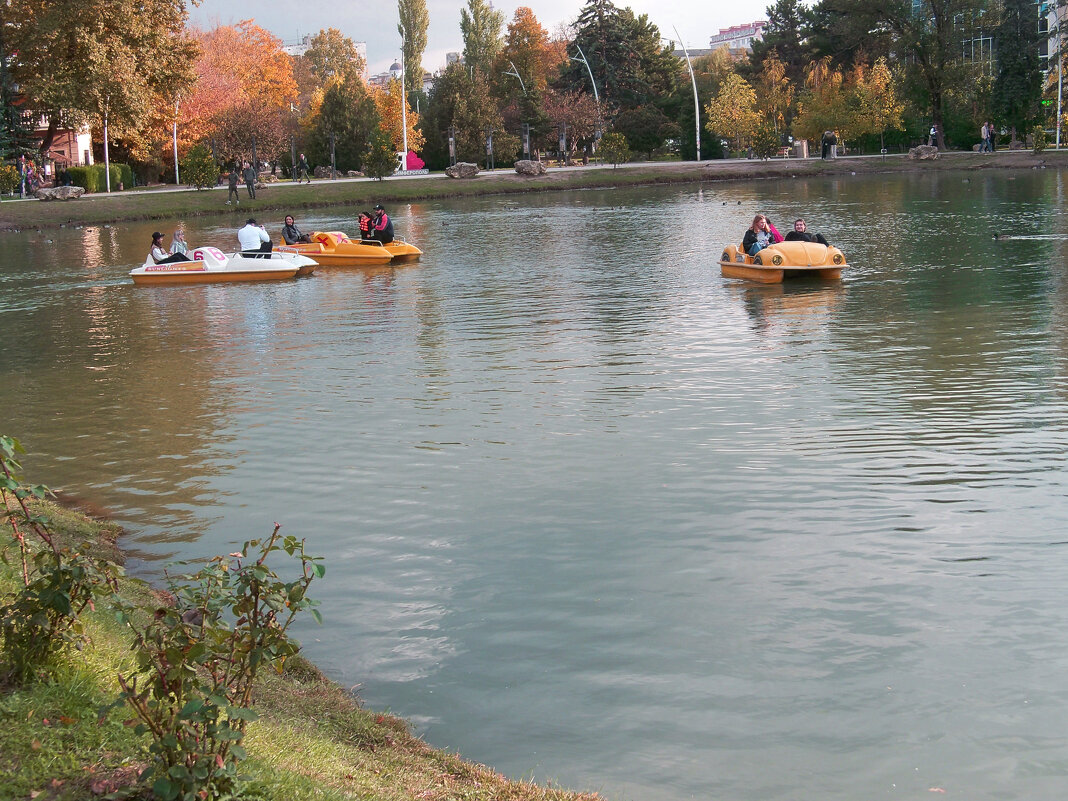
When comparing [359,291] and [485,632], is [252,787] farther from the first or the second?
[359,291]

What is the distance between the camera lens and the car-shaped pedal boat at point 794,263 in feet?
69.3

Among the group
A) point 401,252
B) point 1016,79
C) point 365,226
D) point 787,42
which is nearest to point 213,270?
point 365,226

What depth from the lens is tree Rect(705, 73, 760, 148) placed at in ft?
234

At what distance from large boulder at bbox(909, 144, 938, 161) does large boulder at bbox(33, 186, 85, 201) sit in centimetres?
4575

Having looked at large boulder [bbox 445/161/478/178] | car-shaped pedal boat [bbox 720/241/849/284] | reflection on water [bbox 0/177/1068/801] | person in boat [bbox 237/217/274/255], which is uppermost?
large boulder [bbox 445/161/478/178]

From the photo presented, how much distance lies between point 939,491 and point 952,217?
25.2 m

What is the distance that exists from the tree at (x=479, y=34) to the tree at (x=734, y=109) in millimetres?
32155

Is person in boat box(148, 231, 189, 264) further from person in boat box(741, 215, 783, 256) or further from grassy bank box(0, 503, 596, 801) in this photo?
grassy bank box(0, 503, 596, 801)

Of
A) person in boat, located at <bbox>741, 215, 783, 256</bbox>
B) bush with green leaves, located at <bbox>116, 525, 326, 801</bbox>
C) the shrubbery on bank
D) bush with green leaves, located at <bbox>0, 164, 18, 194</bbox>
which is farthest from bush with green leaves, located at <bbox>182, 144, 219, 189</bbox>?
bush with green leaves, located at <bbox>116, 525, 326, 801</bbox>

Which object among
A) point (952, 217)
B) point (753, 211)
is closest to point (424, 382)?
point (952, 217)

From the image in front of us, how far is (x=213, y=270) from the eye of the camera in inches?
992

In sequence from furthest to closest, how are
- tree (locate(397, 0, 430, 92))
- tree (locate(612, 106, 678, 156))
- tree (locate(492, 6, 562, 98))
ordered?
1. tree (locate(397, 0, 430, 92))
2. tree (locate(492, 6, 562, 98))
3. tree (locate(612, 106, 678, 156))

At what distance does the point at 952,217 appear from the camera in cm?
3203

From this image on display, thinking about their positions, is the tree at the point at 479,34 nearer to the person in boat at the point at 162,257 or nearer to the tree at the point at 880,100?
the tree at the point at 880,100
